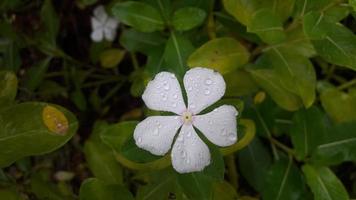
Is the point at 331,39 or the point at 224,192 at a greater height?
the point at 331,39

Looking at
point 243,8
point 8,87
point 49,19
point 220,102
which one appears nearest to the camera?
point 220,102

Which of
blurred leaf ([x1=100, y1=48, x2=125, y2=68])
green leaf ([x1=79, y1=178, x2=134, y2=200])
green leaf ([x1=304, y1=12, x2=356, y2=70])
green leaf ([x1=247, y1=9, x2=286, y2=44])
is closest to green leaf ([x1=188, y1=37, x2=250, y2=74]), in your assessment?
green leaf ([x1=247, y1=9, x2=286, y2=44])

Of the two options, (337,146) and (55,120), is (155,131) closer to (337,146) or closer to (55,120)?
(55,120)

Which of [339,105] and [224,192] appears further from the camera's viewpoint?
[339,105]

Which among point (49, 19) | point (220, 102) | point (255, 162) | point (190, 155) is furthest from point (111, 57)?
point (190, 155)

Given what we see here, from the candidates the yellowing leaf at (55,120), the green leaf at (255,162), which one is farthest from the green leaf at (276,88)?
the yellowing leaf at (55,120)

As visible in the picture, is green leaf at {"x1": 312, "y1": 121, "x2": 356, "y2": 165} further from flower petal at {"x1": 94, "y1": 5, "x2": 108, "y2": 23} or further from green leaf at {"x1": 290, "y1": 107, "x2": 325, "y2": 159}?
flower petal at {"x1": 94, "y1": 5, "x2": 108, "y2": 23}
